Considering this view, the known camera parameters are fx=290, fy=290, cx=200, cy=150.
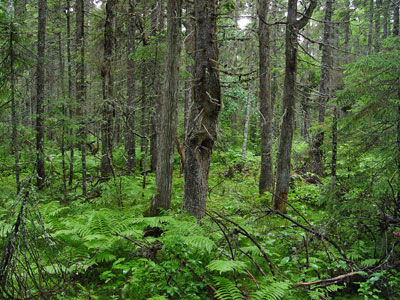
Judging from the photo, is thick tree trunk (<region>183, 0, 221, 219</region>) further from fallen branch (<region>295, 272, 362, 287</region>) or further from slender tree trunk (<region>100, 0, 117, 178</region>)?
slender tree trunk (<region>100, 0, 117, 178</region>)

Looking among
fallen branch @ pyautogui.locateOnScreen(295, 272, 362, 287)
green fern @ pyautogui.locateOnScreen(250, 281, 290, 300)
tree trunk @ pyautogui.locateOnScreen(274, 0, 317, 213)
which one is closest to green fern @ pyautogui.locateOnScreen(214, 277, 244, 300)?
green fern @ pyautogui.locateOnScreen(250, 281, 290, 300)

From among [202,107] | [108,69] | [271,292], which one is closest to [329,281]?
[271,292]

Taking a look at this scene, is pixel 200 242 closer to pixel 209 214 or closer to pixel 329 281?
pixel 209 214

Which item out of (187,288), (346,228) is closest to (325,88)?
A: (346,228)

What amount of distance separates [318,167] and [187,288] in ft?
34.4

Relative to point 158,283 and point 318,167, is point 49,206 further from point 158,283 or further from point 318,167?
point 318,167

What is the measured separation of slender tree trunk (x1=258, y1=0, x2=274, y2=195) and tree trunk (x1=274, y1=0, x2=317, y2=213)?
2200mm

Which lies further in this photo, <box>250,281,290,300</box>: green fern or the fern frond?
the fern frond

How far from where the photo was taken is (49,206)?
664 centimetres

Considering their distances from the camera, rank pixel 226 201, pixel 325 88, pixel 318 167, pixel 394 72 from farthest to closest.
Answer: pixel 325 88 → pixel 318 167 → pixel 226 201 → pixel 394 72

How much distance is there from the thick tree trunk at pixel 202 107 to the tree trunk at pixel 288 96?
2.45 meters

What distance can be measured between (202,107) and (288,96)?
2.88m

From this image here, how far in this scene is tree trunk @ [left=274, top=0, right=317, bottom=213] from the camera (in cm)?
739

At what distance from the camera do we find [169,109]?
6082mm
